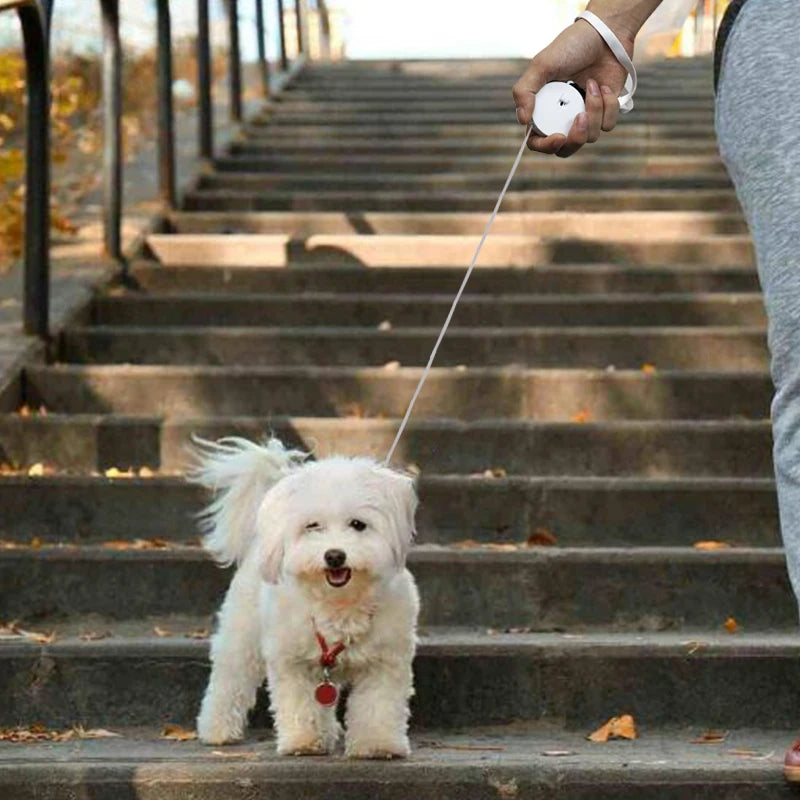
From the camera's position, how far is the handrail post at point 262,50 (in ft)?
42.2

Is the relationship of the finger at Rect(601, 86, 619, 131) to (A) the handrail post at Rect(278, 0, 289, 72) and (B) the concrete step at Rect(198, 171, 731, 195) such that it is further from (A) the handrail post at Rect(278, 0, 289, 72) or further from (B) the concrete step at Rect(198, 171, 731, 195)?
(A) the handrail post at Rect(278, 0, 289, 72)

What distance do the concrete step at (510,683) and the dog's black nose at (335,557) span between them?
34.7 inches

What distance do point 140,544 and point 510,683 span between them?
4.74 feet

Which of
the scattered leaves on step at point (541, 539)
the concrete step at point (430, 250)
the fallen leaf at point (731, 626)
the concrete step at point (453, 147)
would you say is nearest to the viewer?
the fallen leaf at point (731, 626)

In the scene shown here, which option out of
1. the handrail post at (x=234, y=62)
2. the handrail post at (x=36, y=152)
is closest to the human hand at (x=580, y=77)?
the handrail post at (x=36, y=152)

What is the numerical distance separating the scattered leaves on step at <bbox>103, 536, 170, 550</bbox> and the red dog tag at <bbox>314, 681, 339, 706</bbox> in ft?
4.91

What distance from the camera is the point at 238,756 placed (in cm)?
448

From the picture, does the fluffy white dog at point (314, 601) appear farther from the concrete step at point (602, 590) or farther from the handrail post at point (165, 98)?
the handrail post at point (165, 98)

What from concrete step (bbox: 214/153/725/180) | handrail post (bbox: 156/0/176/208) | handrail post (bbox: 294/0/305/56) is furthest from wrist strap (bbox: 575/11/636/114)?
handrail post (bbox: 294/0/305/56)

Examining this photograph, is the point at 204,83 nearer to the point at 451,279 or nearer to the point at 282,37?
the point at 451,279

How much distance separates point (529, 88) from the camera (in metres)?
3.39

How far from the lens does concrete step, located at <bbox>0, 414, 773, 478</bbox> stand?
638cm

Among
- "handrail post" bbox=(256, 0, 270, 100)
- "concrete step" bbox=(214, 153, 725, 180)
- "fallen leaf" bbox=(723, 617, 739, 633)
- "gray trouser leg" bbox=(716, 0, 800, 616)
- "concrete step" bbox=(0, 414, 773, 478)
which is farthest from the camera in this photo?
"handrail post" bbox=(256, 0, 270, 100)

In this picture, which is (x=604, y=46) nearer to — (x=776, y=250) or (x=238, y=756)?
(x=776, y=250)
